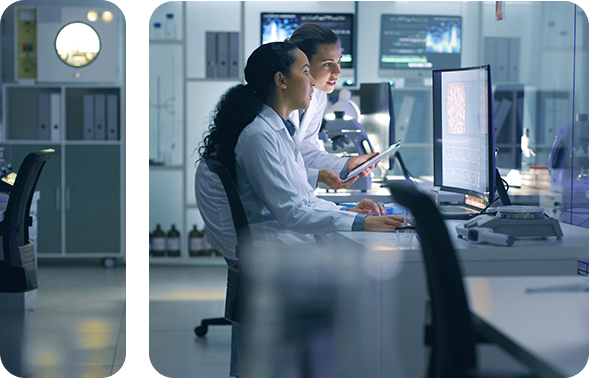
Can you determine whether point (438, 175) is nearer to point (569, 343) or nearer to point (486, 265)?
point (486, 265)

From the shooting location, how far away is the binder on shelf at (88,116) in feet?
15.6

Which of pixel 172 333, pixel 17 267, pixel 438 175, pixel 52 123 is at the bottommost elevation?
pixel 172 333

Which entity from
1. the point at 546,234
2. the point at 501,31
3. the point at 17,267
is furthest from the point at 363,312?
the point at 501,31

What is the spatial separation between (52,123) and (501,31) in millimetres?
3208

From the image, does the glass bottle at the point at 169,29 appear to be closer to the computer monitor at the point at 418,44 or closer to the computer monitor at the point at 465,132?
the computer monitor at the point at 418,44

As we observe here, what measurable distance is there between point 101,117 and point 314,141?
239 cm

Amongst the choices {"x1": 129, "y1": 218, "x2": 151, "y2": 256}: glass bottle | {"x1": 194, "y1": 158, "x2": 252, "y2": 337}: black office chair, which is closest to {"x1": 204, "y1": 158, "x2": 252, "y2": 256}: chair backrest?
Result: {"x1": 194, "y1": 158, "x2": 252, "y2": 337}: black office chair

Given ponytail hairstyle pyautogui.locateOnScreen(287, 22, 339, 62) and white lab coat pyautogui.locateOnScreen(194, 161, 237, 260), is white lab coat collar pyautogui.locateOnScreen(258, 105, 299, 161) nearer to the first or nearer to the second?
white lab coat pyautogui.locateOnScreen(194, 161, 237, 260)

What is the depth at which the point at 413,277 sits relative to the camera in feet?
5.25

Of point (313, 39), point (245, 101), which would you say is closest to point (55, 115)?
point (313, 39)

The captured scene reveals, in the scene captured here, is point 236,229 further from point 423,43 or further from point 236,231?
point 423,43

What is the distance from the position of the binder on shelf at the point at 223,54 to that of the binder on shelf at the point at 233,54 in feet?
0.07

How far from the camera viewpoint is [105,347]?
3035 mm

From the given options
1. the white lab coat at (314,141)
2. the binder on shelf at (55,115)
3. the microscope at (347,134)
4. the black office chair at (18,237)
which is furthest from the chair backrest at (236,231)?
the binder on shelf at (55,115)
